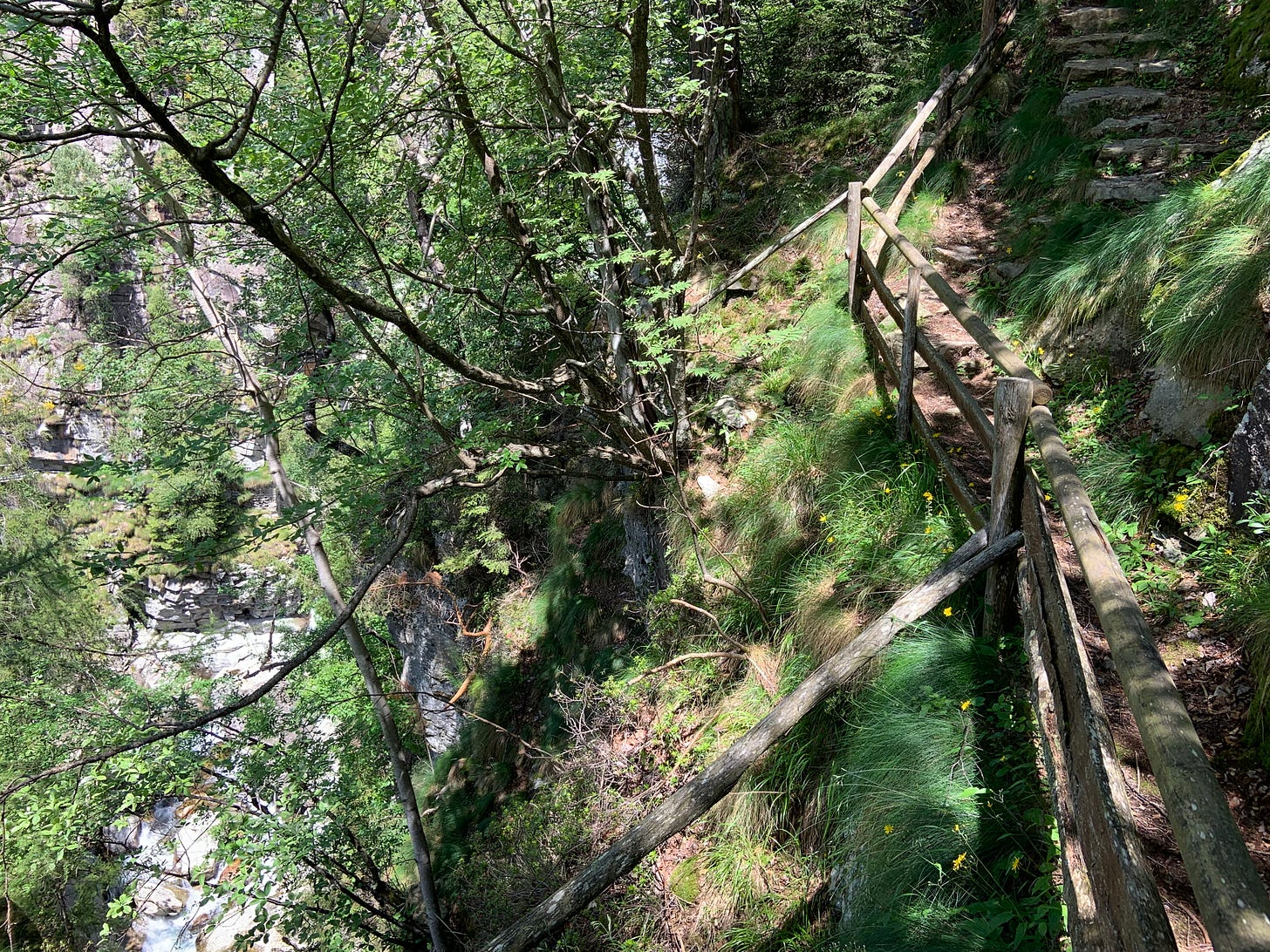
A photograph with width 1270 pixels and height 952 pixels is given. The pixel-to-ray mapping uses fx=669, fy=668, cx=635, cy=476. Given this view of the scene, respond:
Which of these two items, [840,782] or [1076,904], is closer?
[1076,904]

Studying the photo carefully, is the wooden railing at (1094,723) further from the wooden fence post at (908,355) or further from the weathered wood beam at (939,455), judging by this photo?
the wooden fence post at (908,355)

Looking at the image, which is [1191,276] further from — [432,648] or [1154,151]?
[432,648]

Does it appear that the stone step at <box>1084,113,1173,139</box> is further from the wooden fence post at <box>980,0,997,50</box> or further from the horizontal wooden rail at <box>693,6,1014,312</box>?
the wooden fence post at <box>980,0,997,50</box>

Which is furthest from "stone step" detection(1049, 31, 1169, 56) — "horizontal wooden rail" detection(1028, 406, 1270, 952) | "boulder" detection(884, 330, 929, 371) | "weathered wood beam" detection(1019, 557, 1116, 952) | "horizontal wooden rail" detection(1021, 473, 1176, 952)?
"horizontal wooden rail" detection(1028, 406, 1270, 952)

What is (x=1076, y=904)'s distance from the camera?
1.84m

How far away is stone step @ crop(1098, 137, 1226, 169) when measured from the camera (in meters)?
5.35

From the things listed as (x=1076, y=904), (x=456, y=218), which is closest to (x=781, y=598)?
(x=1076, y=904)

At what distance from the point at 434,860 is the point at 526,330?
6.73 m

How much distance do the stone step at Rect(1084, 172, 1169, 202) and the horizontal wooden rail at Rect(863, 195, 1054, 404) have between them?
1.73m

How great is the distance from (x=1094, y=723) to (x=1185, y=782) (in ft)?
2.15

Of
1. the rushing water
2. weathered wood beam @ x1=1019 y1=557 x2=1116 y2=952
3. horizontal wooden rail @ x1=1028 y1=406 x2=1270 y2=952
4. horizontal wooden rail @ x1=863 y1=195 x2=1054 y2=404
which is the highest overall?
horizontal wooden rail @ x1=863 y1=195 x2=1054 y2=404

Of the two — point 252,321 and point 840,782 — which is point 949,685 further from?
point 252,321

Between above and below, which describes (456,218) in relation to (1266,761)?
above

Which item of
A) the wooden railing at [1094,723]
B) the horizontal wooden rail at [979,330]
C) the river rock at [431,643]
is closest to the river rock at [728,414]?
the horizontal wooden rail at [979,330]
